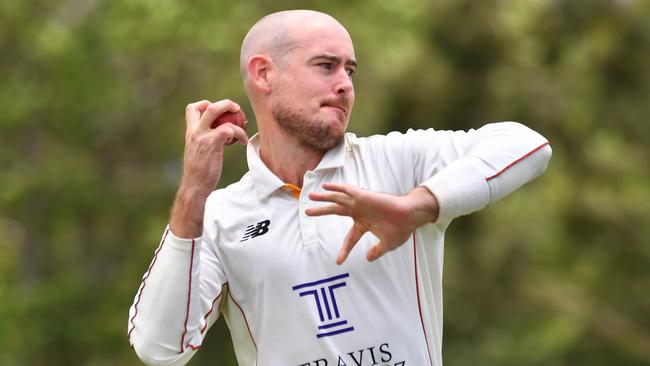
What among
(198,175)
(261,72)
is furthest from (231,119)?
(261,72)

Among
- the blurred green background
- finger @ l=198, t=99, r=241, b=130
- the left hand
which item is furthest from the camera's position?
the blurred green background

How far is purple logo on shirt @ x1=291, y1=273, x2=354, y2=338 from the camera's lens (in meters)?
6.07

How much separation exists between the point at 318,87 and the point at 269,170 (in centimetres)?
44

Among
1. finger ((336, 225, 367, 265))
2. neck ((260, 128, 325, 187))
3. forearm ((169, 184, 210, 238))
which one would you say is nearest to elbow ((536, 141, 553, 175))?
finger ((336, 225, 367, 265))

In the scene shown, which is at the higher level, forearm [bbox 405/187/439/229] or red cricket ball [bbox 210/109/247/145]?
red cricket ball [bbox 210/109/247/145]

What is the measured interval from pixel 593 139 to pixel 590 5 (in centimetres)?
271

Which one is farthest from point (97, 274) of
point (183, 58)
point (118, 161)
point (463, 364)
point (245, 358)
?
point (245, 358)

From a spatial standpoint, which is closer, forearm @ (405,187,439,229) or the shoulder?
forearm @ (405,187,439,229)

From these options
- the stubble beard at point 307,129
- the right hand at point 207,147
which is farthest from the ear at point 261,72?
the right hand at point 207,147

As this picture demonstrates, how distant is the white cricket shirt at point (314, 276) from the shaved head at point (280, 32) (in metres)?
0.47

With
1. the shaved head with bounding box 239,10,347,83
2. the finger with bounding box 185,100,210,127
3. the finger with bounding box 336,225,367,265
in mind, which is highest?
the shaved head with bounding box 239,10,347,83

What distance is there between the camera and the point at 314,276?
20.0 feet

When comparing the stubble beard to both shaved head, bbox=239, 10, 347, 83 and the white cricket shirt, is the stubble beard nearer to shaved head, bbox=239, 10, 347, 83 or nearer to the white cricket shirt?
the white cricket shirt

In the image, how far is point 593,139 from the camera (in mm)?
25953
